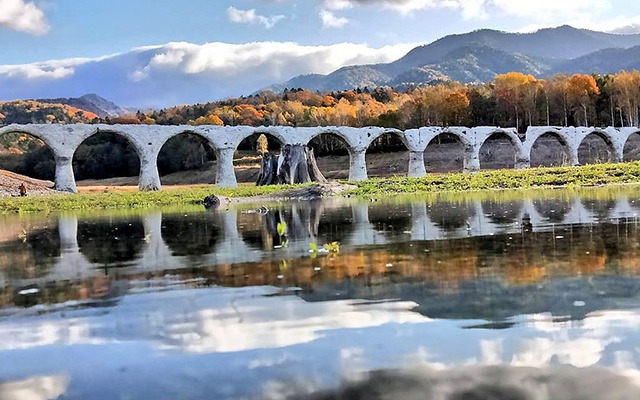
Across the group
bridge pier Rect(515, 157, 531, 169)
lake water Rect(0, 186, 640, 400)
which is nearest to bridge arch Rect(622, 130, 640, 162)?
bridge pier Rect(515, 157, 531, 169)

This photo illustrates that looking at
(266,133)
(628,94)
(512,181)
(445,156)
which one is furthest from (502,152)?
(512,181)

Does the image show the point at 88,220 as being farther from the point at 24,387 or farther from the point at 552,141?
the point at 552,141

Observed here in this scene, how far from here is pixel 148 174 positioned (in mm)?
40562

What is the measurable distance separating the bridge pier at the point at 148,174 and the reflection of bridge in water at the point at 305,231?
2282cm

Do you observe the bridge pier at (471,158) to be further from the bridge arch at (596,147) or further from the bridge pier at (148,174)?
the bridge pier at (148,174)

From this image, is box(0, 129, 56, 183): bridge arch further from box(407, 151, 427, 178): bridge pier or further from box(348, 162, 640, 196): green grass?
box(348, 162, 640, 196): green grass

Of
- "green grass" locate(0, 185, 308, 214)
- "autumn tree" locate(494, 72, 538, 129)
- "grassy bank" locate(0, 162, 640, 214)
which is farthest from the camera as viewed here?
"autumn tree" locate(494, 72, 538, 129)

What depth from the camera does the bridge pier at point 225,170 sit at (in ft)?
142

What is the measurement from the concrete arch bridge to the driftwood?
732 centimetres

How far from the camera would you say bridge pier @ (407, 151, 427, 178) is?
5222 centimetres

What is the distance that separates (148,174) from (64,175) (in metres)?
4.97

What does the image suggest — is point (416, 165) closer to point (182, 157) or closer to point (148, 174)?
point (148, 174)

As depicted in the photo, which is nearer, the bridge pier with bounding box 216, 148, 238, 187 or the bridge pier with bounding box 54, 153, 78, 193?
the bridge pier with bounding box 54, 153, 78, 193

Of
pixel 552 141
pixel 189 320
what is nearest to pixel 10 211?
pixel 189 320
